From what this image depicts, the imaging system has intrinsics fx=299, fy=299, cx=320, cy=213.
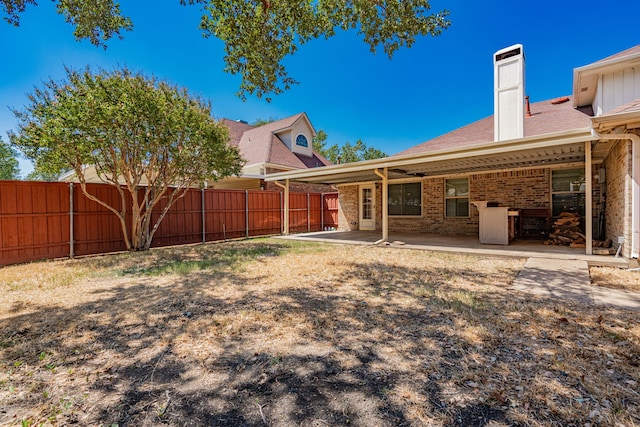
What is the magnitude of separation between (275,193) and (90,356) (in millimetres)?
11051

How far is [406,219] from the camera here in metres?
12.5

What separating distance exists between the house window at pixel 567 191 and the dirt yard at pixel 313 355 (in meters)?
5.24

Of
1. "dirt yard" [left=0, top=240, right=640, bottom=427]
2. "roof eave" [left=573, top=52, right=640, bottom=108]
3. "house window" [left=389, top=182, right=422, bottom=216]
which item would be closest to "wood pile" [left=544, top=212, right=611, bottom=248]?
"roof eave" [left=573, top=52, right=640, bottom=108]

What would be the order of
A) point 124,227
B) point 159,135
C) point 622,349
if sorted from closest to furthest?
point 622,349 < point 159,135 < point 124,227

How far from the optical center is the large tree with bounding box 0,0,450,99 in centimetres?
532

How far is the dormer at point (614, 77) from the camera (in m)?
7.01

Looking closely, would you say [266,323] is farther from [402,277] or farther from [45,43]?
[45,43]

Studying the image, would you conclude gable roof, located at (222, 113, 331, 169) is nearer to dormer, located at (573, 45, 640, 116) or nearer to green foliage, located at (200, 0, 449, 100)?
green foliage, located at (200, 0, 449, 100)

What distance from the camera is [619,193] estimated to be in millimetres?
6156

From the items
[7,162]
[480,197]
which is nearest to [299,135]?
[480,197]

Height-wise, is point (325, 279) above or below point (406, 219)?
below

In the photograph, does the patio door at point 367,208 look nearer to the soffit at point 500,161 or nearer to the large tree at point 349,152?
the soffit at point 500,161

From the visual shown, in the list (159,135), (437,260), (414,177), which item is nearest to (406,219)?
(414,177)

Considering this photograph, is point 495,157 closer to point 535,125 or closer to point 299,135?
point 535,125
